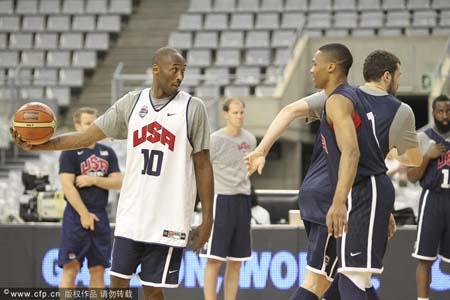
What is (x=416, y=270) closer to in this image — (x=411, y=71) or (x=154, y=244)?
(x=154, y=244)

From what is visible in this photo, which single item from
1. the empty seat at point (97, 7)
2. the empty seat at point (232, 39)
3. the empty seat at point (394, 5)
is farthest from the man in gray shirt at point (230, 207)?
the empty seat at point (97, 7)

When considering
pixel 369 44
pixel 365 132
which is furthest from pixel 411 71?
pixel 365 132

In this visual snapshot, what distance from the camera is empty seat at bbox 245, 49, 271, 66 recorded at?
1972 cm

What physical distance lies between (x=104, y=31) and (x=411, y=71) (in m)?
7.66

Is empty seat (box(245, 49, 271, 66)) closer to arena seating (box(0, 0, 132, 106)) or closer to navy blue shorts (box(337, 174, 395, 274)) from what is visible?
arena seating (box(0, 0, 132, 106))

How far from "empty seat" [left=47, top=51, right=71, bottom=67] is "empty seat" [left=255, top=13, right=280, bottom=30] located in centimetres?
446

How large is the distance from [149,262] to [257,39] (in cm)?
1508

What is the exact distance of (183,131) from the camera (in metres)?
5.71

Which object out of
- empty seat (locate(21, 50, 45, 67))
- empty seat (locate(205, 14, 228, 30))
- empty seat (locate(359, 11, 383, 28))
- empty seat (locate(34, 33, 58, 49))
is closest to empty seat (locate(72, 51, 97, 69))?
empty seat (locate(34, 33, 58, 49))

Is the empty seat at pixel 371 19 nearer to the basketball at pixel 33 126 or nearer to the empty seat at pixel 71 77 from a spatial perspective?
the empty seat at pixel 71 77

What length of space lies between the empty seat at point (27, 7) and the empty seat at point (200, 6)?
390 centimetres

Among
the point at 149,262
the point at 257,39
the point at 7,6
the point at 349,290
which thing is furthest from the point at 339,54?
the point at 7,6

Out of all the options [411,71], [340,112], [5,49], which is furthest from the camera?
[5,49]

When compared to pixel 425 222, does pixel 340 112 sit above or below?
above
